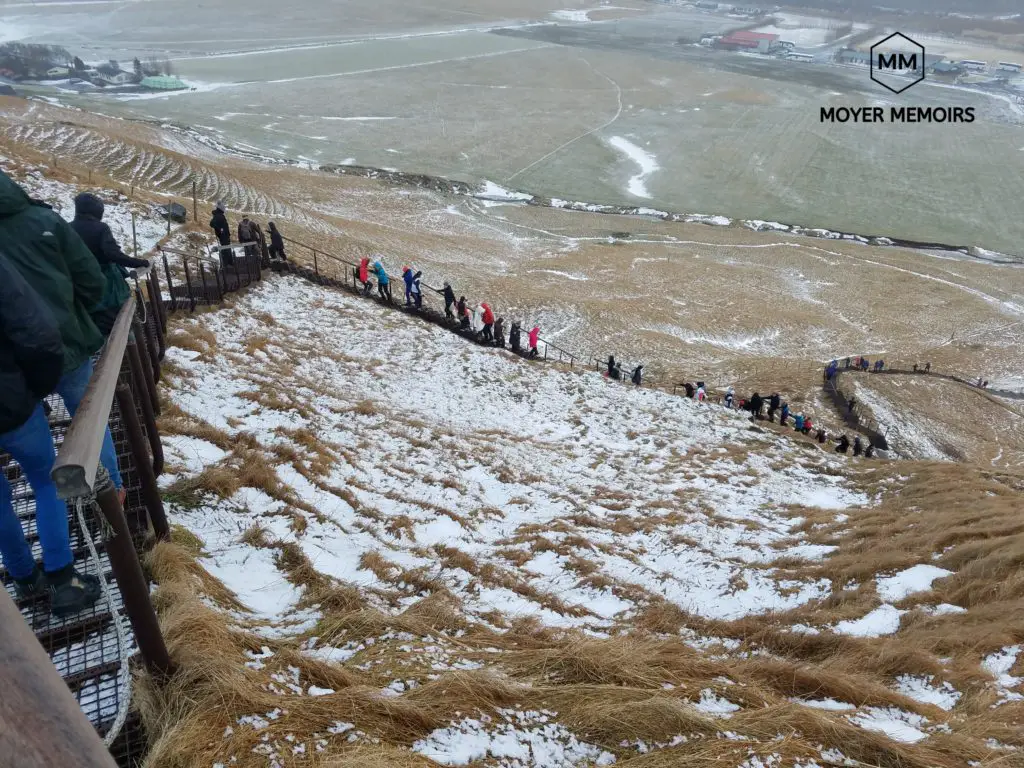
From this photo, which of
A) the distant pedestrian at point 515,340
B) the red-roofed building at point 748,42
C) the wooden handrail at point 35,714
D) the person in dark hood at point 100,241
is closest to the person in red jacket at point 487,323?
the distant pedestrian at point 515,340

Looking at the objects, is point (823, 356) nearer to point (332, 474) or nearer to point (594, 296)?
point (594, 296)

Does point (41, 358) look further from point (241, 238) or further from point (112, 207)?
point (112, 207)

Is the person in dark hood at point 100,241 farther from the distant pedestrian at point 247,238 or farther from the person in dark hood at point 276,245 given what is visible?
the person in dark hood at point 276,245

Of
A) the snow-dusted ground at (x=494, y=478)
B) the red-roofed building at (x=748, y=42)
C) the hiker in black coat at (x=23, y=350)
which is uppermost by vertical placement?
the red-roofed building at (x=748, y=42)

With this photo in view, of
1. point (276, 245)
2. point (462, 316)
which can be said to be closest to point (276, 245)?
point (276, 245)

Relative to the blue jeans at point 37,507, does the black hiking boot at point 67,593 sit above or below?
below

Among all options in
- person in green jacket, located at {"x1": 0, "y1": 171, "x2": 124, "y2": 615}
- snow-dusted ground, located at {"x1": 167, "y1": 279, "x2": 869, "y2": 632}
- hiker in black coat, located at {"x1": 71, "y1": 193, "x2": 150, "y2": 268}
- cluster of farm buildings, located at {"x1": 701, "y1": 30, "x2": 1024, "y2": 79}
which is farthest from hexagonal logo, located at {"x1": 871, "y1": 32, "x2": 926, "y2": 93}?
person in green jacket, located at {"x1": 0, "y1": 171, "x2": 124, "y2": 615}
